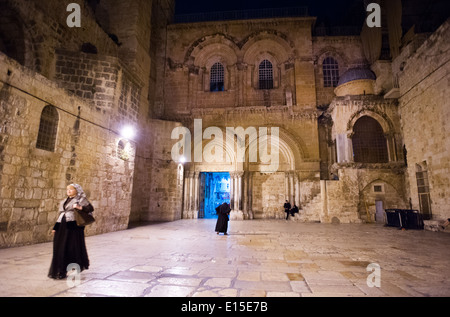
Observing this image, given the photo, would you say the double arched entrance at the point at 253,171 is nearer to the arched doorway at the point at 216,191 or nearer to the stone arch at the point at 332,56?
the arched doorway at the point at 216,191

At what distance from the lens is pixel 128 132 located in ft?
32.1

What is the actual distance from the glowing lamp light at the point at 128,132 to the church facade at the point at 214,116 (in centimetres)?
13

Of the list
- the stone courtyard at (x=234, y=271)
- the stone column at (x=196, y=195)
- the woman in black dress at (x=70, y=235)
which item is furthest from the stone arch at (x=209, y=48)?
the woman in black dress at (x=70, y=235)

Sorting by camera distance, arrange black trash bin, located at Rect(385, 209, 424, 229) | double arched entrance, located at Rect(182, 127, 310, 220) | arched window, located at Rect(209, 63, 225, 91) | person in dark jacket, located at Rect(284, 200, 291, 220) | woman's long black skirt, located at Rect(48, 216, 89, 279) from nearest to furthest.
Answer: woman's long black skirt, located at Rect(48, 216, 89, 279), black trash bin, located at Rect(385, 209, 424, 229), person in dark jacket, located at Rect(284, 200, 291, 220), double arched entrance, located at Rect(182, 127, 310, 220), arched window, located at Rect(209, 63, 225, 91)

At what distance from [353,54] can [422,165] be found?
9.67 meters

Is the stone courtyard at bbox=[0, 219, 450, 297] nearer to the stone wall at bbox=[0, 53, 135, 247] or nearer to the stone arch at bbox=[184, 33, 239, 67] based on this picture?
the stone wall at bbox=[0, 53, 135, 247]

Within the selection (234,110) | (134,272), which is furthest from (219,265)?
(234,110)

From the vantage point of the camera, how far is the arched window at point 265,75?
17.2 m

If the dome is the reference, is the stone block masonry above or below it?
below

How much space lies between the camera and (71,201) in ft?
12.2

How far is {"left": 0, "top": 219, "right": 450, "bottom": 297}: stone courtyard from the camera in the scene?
3.00m

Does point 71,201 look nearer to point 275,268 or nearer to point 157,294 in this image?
point 157,294

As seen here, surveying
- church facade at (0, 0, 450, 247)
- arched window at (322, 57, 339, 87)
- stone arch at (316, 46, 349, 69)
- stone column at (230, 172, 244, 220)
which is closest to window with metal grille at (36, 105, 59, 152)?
church facade at (0, 0, 450, 247)

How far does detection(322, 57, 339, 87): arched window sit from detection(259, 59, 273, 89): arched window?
3.76 meters
